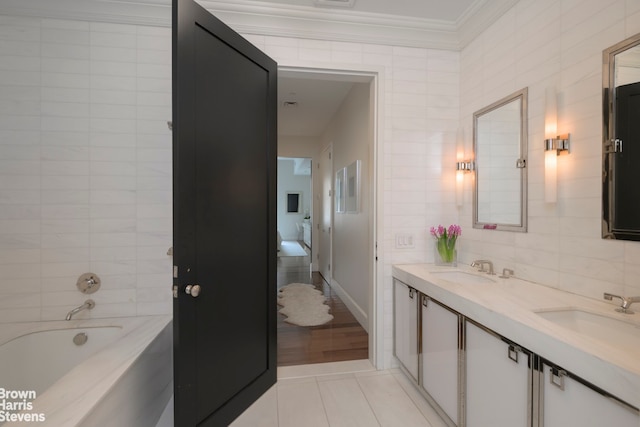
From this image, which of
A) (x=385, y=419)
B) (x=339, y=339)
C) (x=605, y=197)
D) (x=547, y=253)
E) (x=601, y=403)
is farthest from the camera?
(x=339, y=339)

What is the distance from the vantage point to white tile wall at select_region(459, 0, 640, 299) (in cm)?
130

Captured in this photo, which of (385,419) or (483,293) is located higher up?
(483,293)

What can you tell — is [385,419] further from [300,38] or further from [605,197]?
[300,38]

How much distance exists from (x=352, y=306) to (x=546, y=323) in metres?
2.59

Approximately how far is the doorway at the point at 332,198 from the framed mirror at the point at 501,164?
2.61 feet

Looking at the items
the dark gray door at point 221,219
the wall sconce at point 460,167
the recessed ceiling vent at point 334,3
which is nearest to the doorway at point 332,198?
the recessed ceiling vent at point 334,3

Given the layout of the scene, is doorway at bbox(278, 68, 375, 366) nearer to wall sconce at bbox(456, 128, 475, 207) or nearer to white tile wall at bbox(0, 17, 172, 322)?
wall sconce at bbox(456, 128, 475, 207)

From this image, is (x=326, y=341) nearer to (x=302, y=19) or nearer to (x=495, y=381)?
(x=495, y=381)

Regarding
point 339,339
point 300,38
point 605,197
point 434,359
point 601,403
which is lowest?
point 339,339

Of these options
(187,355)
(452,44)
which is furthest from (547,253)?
(187,355)

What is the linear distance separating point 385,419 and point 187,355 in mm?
1244

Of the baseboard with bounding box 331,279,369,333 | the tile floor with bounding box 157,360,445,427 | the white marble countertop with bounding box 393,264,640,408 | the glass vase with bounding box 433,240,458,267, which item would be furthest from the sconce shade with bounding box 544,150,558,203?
the baseboard with bounding box 331,279,369,333

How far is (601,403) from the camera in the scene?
2.86ft

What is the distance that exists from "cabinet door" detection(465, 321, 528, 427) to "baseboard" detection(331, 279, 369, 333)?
5.19 feet
